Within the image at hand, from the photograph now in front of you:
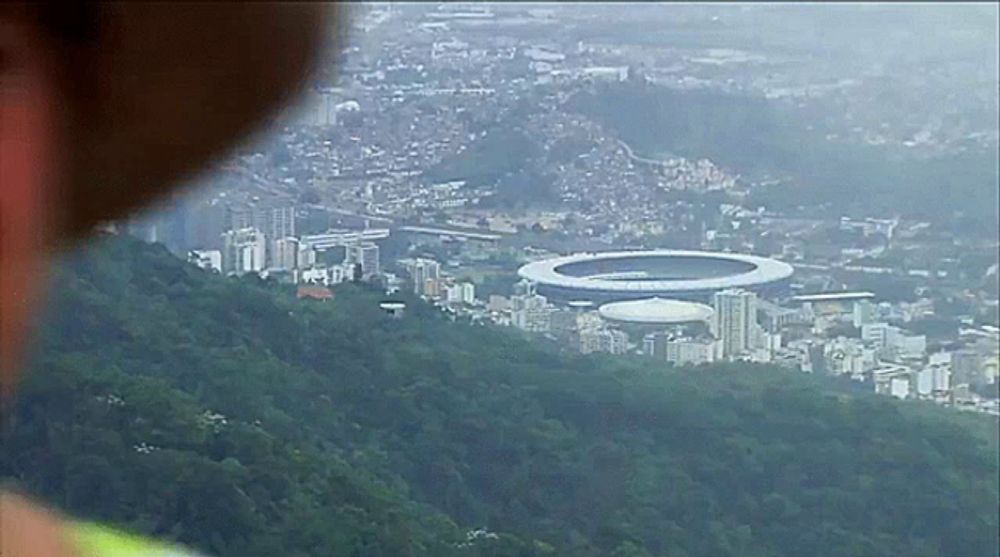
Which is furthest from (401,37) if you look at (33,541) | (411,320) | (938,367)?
(33,541)

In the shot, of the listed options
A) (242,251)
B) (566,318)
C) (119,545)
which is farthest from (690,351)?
(119,545)

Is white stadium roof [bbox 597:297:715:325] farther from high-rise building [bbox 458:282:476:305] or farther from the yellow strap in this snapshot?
the yellow strap

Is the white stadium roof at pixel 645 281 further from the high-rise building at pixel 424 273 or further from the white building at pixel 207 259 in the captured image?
the white building at pixel 207 259

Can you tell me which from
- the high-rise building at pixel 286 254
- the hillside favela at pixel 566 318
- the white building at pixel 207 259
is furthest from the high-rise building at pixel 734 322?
the white building at pixel 207 259

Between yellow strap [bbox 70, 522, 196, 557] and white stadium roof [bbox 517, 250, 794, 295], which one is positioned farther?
white stadium roof [bbox 517, 250, 794, 295]

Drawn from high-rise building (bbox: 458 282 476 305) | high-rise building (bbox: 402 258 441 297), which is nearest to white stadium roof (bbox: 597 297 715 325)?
high-rise building (bbox: 458 282 476 305)

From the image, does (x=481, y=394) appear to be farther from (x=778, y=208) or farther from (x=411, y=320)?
(x=778, y=208)
